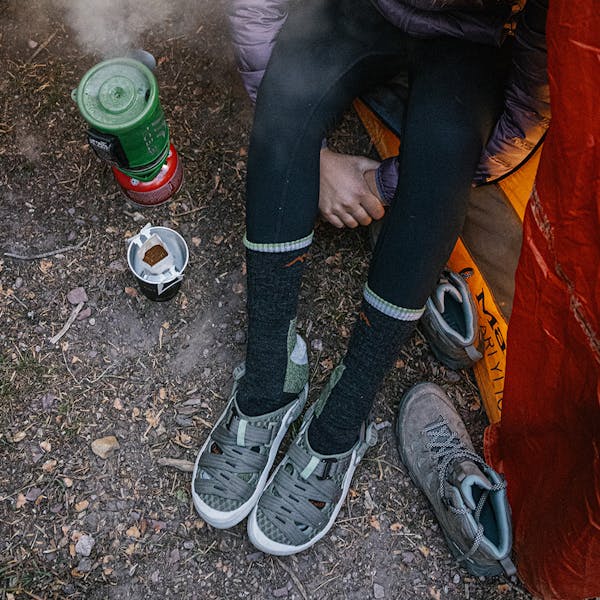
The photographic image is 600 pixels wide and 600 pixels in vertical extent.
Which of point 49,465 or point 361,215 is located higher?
point 361,215

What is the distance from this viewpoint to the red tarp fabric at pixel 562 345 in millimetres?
916

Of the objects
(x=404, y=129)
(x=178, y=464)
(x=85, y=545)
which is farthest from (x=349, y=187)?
(x=85, y=545)

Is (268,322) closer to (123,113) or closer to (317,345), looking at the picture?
(317,345)

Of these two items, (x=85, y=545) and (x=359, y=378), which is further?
(x=85, y=545)

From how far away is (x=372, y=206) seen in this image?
1461 mm

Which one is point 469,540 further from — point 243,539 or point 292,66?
point 292,66

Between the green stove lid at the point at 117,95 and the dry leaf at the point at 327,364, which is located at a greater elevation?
the green stove lid at the point at 117,95

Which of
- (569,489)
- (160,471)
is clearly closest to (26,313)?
(160,471)

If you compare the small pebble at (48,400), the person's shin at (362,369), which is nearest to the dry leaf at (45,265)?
the small pebble at (48,400)

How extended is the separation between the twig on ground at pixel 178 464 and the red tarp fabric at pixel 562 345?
728mm

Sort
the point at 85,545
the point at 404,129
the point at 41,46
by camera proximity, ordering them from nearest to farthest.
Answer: the point at 404,129
the point at 85,545
the point at 41,46

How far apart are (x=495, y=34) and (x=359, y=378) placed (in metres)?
0.71

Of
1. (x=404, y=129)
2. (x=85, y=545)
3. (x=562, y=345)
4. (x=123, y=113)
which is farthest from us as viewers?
(x=85, y=545)

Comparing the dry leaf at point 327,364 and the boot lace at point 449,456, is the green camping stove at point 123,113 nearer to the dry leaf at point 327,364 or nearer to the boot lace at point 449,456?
the dry leaf at point 327,364
